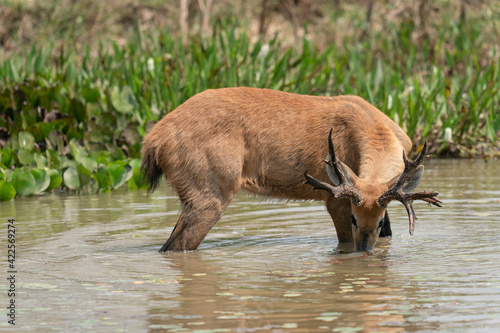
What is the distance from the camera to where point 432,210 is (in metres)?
8.90

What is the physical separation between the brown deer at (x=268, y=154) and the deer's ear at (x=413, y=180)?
0.17m

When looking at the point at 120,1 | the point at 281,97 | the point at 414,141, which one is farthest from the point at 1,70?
the point at 120,1

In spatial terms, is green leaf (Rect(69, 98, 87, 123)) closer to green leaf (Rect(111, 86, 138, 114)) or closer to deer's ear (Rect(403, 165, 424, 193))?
green leaf (Rect(111, 86, 138, 114))

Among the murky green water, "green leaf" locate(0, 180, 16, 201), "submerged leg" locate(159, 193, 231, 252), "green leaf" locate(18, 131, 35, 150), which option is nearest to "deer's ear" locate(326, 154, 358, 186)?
the murky green water

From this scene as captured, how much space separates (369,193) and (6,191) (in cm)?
492

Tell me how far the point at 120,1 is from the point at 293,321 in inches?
761

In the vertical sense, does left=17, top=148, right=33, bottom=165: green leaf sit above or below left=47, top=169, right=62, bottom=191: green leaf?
above

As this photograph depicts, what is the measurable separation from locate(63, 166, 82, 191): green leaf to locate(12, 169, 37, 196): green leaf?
0.51 metres

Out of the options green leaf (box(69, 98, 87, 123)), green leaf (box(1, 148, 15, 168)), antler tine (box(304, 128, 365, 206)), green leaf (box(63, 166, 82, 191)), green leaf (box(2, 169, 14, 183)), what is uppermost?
antler tine (box(304, 128, 365, 206))

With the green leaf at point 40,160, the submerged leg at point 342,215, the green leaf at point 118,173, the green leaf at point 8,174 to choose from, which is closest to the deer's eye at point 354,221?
the submerged leg at point 342,215

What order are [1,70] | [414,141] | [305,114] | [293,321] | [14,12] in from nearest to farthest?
[293,321] → [305,114] → [414,141] → [1,70] → [14,12]

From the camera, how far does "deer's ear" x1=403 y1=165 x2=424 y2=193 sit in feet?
20.7

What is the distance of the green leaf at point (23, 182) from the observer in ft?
32.0

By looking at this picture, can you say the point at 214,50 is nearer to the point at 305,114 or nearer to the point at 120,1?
the point at 305,114
